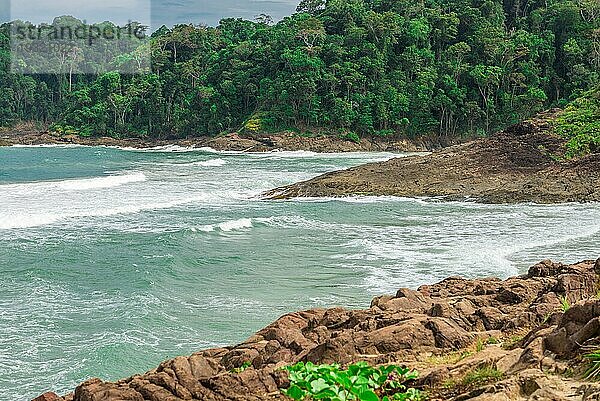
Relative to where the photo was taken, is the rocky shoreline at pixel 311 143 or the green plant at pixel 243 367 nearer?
the green plant at pixel 243 367

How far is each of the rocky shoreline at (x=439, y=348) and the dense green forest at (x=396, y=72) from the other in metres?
52.1

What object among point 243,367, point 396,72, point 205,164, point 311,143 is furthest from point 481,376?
point 396,72

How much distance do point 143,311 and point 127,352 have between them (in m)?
2.02

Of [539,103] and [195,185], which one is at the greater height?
[539,103]

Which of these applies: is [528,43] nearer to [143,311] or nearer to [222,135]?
[222,135]

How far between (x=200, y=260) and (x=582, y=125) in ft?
60.5

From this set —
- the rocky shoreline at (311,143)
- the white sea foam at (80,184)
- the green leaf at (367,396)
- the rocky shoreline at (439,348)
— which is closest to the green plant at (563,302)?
the rocky shoreline at (439,348)

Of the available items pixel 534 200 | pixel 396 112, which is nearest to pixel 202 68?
pixel 396 112

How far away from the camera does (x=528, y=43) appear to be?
61.2 meters

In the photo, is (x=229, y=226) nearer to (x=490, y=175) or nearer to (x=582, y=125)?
(x=490, y=175)

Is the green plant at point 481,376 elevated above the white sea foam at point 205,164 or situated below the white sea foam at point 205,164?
above

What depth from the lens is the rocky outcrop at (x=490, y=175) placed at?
2536 cm

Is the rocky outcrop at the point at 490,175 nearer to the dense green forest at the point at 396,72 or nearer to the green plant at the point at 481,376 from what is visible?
the green plant at the point at 481,376

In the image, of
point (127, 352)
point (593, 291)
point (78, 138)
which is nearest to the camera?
point (593, 291)
